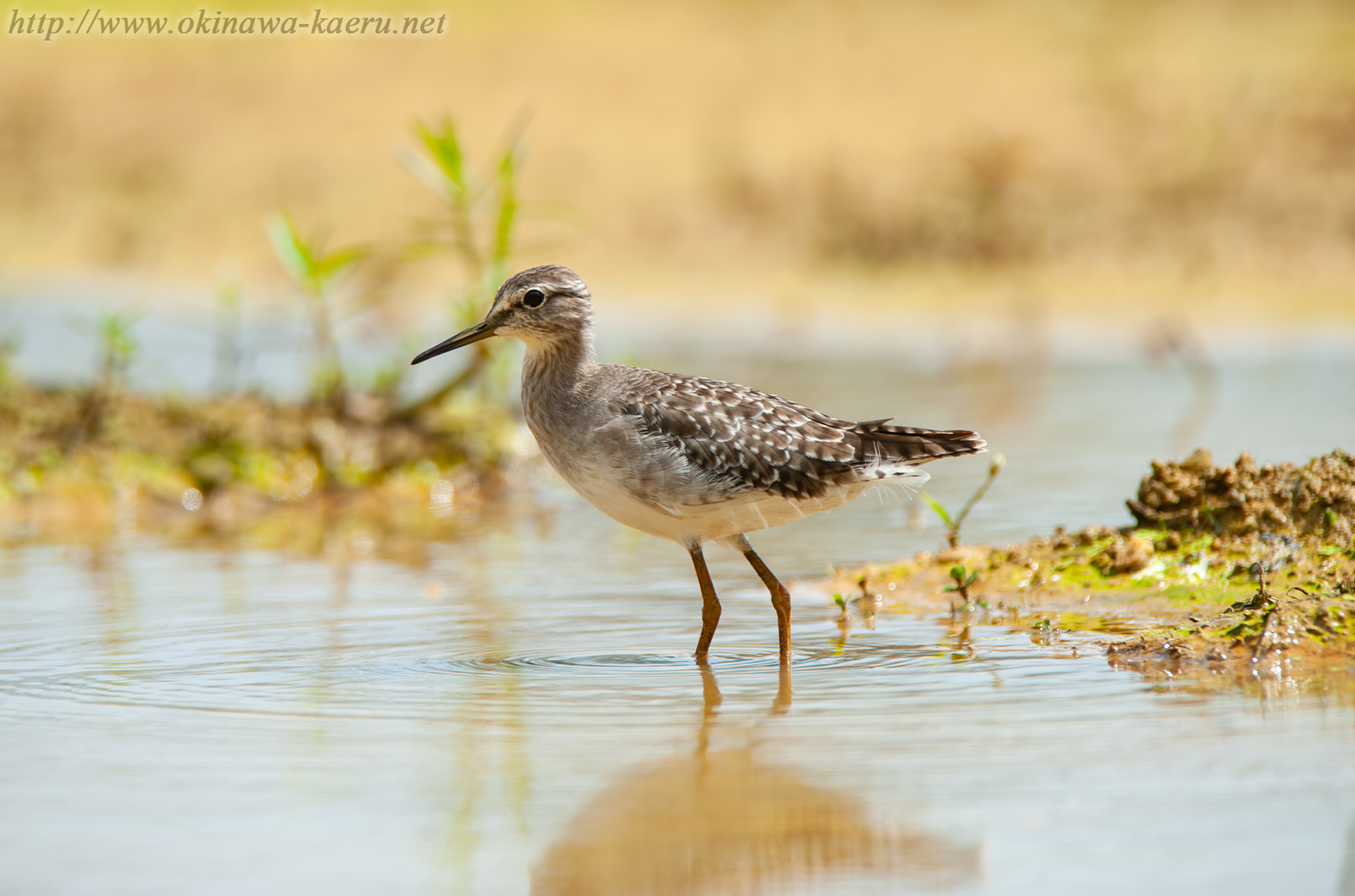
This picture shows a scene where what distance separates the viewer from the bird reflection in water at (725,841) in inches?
164

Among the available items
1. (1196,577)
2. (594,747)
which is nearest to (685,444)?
(594,747)

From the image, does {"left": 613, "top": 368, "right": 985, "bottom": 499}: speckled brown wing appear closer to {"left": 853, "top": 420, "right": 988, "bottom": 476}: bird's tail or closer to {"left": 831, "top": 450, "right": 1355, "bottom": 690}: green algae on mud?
{"left": 853, "top": 420, "right": 988, "bottom": 476}: bird's tail

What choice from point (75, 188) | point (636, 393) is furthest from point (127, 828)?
point (75, 188)

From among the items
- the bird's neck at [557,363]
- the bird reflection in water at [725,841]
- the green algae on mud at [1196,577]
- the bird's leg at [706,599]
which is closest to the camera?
the bird reflection in water at [725,841]

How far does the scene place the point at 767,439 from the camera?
Answer: 6707mm

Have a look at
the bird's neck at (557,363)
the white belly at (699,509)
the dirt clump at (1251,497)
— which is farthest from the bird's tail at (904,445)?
the bird's neck at (557,363)

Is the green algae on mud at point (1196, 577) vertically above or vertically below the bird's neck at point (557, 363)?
below

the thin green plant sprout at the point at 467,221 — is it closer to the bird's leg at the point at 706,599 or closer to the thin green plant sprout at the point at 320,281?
the thin green plant sprout at the point at 320,281

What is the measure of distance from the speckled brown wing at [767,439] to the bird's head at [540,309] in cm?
39

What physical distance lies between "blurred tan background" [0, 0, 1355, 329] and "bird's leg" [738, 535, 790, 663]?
365 inches

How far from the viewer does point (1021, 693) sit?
568 cm

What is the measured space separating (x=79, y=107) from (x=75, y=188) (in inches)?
85.4

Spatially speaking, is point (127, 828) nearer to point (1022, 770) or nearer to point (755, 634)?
point (1022, 770)

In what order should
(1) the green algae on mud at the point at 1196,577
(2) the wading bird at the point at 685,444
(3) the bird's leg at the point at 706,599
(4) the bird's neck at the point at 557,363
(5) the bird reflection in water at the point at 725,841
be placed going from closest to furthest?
1. (5) the bird reflection in water at the point at 725,841
2. (1) the green algae on mud at the point at 1196,577
3. (2) the wading bird at the point at 685,444
4. (3) the bird's leg at the point at 706,599
5. (4) the bird's neck at the point at 557,363
